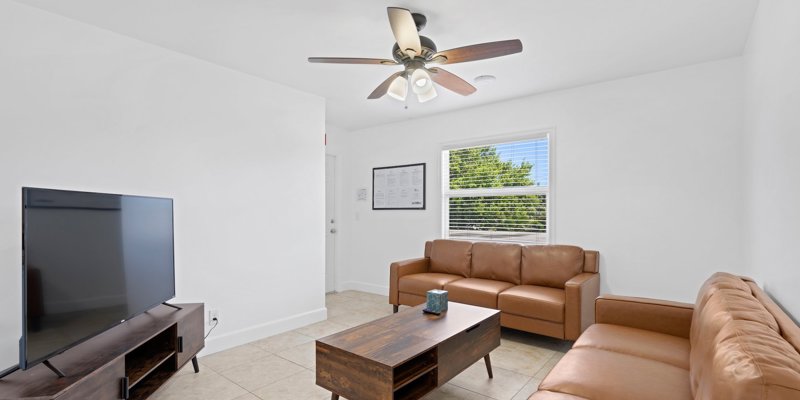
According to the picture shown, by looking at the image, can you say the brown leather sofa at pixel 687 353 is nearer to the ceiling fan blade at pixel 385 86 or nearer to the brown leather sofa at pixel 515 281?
the brown leather sofa at pixel 515 281

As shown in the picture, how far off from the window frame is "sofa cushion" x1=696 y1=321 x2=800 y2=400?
9.03 feet

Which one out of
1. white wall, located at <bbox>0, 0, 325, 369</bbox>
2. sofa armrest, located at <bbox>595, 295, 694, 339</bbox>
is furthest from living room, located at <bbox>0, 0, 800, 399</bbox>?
sofa armrest, located at <bbox>595, 295, 694, 339</bbox>

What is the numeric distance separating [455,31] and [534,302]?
7.33 ft

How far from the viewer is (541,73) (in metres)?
3.32

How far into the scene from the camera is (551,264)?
140 inches

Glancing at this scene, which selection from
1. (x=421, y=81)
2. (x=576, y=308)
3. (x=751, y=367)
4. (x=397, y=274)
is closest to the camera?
(x=751, y=367)

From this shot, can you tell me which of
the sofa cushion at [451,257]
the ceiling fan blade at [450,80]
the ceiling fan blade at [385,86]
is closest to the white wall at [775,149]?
the ceiling fan blade at [450,80]

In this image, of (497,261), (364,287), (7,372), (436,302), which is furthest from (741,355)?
(364,287)

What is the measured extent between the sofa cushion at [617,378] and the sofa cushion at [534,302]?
118cm

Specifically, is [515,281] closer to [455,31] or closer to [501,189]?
[501,189]

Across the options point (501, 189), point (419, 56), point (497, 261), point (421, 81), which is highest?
point (419, 56)

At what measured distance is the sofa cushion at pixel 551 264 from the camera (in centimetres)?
346

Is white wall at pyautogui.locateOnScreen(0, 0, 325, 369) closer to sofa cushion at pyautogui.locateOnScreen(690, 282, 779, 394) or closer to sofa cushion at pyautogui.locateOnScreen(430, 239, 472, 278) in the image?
sofa cushion at pyautogui.locateOnScreen(430, 239, 472, 278)

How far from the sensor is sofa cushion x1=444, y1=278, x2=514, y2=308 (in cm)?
341
